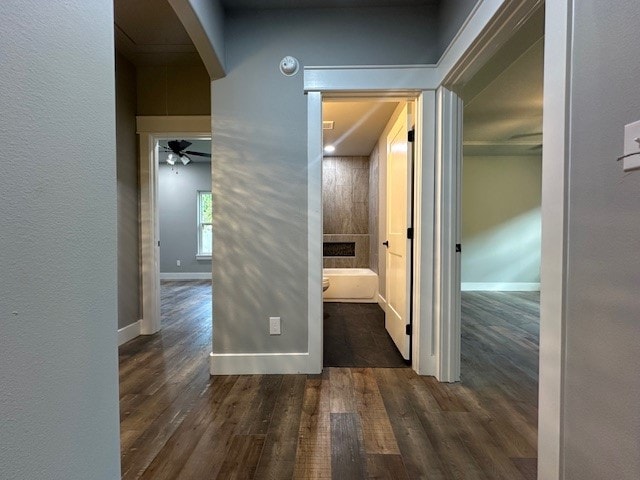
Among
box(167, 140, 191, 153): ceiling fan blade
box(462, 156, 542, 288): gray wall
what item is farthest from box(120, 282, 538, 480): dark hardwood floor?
box(167, 140, 191, 153): ceiling fan blade

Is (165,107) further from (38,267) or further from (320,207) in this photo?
(38,267)

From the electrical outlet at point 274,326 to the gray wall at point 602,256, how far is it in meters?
1.58

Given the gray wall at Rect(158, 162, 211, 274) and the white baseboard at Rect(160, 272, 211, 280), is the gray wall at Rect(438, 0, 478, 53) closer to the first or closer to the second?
the gray wall at Rect(158, 162, 211, 274)

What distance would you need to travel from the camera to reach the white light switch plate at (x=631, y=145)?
2.48 feet

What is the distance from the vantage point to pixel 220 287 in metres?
2.13

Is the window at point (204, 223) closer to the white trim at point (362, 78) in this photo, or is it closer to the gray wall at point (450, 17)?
the white trim at point (362, 78)

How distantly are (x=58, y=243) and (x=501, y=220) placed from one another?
19.5 feet

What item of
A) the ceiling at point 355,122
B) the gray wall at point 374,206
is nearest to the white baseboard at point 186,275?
the gray wall at point 374,206

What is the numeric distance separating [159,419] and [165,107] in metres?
2.65

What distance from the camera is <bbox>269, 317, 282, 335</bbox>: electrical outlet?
215 centimetres

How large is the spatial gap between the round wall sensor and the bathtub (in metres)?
2.78

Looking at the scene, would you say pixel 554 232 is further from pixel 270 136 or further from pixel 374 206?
pixel 374 206

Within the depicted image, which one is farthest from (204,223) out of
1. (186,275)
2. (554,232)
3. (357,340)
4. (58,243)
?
(554,232)

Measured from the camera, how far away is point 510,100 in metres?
3.13
